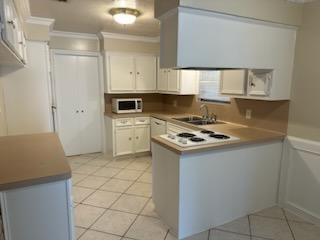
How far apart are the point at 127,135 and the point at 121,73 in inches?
48.7

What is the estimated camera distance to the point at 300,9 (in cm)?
249

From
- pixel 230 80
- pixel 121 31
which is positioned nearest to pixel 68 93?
pixel 121 31

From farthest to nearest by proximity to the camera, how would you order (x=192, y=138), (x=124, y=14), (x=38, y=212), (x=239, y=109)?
(x=239, y=109) < (x=124, y=14) < (x=192, y=138) < (x=38, y=212)

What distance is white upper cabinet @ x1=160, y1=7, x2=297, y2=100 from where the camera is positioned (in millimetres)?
1938

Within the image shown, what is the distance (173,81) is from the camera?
4.29 m

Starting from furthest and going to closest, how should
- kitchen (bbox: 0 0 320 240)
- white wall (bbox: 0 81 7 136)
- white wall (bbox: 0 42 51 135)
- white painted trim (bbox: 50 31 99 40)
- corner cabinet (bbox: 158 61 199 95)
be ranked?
white painted trim (bbox: 50 31 99 40) < corner cabinet (bbox: 158 61 199 95) < white wall (bbox: 0 42 51 135) < white wall (bbox: 0 81 7 136) < kitchen (bbox: 0 0 320 240)

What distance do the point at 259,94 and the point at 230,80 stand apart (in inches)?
19.0

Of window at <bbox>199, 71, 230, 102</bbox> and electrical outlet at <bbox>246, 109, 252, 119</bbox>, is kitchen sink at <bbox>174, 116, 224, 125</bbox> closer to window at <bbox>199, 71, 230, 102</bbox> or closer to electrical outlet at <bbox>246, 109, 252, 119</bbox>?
window at <bbox>199, 71, 230, 102</bbox>

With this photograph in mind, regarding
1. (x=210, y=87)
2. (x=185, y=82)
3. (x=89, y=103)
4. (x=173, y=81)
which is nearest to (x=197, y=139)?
(x=210, y=87)

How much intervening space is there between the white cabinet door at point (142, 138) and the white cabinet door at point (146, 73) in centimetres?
82

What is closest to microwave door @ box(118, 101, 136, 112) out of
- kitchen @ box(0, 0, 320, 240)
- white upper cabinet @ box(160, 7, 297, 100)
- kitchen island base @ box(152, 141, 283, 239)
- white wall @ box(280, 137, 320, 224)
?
kitchen @ box(0, 0, 320, 240)

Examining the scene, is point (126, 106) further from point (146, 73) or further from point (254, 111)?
point (254, 111)

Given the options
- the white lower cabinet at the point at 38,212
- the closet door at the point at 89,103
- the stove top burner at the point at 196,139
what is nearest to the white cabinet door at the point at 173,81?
the closet door at the point at 89,103

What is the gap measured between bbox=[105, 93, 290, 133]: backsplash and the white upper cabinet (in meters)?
0.33
